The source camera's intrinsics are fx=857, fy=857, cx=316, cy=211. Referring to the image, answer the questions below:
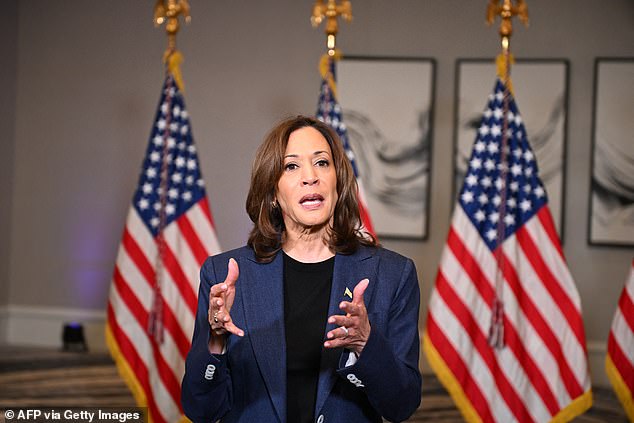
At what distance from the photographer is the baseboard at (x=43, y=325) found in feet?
22.6

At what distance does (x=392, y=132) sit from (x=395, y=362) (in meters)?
4.72

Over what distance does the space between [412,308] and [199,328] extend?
479mm

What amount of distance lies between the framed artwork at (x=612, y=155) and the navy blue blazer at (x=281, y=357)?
14.9 ft

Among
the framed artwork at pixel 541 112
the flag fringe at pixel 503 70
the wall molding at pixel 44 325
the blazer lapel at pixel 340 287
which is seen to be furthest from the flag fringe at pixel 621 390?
the wall molding at pixel 44 325

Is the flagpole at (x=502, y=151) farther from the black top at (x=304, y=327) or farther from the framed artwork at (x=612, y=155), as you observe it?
the framed artwork at (x=612, y=155)

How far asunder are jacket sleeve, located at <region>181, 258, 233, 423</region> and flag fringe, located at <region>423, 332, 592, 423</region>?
2.06 meters

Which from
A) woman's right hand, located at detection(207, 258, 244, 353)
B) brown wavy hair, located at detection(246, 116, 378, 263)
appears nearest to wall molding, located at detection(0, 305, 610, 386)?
brown wavy hair, located at detection(246, 116, 378, 263)

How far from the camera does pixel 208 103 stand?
6656 mm

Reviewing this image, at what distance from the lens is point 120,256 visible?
430 cm

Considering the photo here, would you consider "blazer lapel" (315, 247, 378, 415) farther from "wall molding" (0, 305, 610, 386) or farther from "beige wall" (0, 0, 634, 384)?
"wall molding" (0, 305, 610, 386)

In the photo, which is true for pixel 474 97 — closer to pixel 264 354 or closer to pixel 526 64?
pixel 526 64

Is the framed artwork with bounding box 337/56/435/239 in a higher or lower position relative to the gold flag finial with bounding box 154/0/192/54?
lower

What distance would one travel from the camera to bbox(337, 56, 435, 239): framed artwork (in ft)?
20.9

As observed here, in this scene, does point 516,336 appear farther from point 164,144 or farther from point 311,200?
point 311,200
